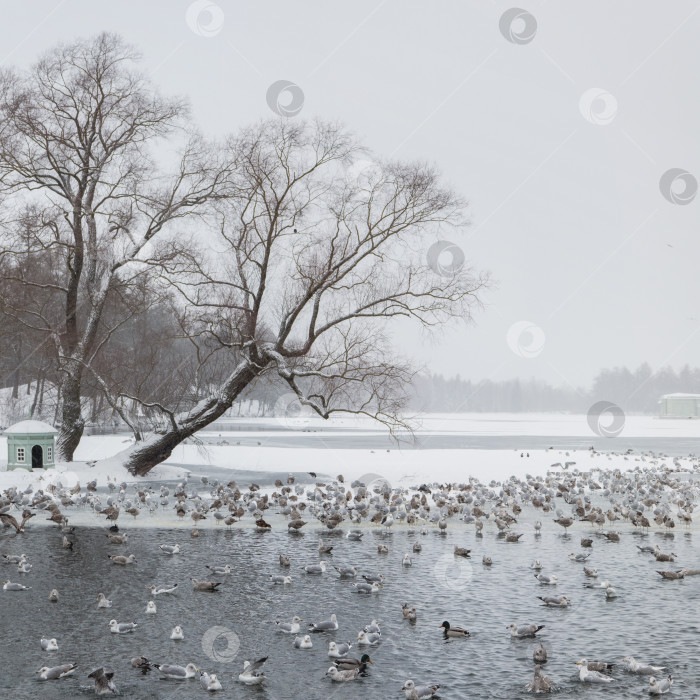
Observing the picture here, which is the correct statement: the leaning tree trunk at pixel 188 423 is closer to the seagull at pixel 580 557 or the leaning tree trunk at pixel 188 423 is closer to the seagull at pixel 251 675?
the seagull at pixel 580 557

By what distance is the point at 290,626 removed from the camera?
11812mm

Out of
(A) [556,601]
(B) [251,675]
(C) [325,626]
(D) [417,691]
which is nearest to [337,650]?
(C) [325,626]

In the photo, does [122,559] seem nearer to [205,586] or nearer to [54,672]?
[205,586]

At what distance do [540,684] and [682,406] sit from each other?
565 feet

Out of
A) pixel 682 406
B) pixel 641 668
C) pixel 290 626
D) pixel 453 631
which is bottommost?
pixel 641 668

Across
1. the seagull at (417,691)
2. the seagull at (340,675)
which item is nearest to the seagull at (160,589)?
the seagull at (340,675)

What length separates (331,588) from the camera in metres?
14.9

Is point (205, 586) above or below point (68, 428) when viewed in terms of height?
below

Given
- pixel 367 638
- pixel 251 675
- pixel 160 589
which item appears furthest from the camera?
pixel 160 589

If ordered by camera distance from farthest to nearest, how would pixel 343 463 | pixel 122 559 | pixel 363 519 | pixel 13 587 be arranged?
pixel 343 463 < pixel 363 519 < pixel 122 559 < pixel 13 587

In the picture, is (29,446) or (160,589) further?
(29,446)

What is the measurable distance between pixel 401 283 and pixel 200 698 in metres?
23.9

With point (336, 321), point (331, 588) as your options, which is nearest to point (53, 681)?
point (331, 588)

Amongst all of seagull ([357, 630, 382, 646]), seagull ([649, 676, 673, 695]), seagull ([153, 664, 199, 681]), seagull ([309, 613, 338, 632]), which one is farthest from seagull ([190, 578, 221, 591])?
seagull ([649, 676, 673, 695])
